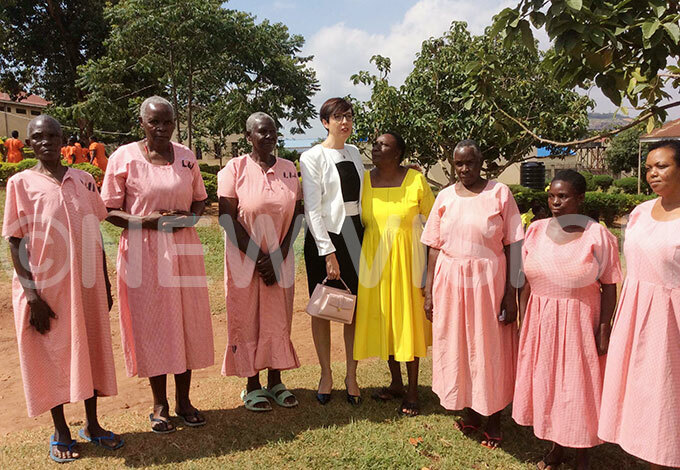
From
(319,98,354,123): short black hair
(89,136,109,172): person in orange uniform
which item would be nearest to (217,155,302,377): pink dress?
(319,98,354,123): short black hair

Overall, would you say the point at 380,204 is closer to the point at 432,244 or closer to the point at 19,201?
the point at 432,244

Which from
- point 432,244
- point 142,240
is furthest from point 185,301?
point 432,244

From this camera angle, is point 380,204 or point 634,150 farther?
point 634,150

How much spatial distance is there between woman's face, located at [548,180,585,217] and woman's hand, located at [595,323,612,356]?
67 cm

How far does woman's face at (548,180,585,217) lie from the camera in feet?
10.5

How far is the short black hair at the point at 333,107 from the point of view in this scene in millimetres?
4266

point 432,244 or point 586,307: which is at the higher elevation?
point 432,244

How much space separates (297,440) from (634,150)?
3370cm

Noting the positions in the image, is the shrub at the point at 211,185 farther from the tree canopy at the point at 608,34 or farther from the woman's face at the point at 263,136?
the tree canopy at the point at 608,34

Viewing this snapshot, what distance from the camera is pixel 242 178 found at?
13.2ft

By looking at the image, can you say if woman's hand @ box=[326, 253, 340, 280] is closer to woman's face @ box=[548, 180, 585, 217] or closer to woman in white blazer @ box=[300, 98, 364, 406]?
woman in white blazer @ box=[300, 98, 364, 406]

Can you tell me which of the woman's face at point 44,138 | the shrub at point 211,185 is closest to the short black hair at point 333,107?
the woman's face at point 44,138

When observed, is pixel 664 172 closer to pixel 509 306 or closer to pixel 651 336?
pixel 651 336

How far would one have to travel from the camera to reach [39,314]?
3.29m
